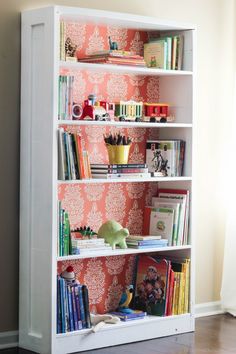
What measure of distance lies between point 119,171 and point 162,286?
2.43 feet

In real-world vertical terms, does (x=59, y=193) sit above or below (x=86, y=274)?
above

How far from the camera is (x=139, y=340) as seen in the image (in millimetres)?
4520

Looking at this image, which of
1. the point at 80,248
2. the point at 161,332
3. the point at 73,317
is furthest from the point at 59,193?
the point at 161,332

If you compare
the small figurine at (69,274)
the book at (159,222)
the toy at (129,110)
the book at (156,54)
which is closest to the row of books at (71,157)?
the toy at (129,110)

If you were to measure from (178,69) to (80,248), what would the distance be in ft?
4.01

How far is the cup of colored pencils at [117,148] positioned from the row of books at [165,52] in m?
0.50

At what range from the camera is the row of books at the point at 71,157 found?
163 inches

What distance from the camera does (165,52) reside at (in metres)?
4.65
